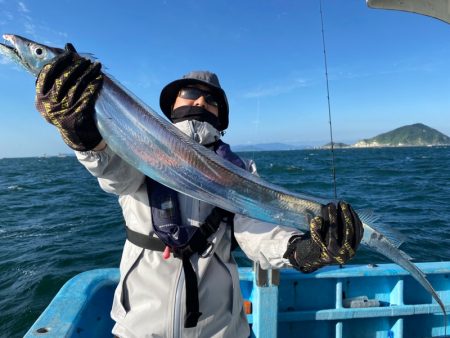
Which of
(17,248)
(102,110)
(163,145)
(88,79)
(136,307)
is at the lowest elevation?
(17,248)

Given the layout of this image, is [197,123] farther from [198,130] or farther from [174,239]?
[174,239]

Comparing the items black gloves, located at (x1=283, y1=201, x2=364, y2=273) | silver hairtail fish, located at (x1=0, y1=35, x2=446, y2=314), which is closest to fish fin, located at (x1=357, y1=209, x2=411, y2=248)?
silver hairtail fish, located at (x1=0, y1=35, x2=446, y2=314)

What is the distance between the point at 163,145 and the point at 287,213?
38.8 inches

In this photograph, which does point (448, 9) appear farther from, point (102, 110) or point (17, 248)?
point (17, 248)

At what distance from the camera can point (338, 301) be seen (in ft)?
14.0

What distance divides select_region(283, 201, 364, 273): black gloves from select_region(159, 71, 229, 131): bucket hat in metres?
1.39

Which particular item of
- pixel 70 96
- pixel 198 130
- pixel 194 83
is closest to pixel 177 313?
pixel 198 130

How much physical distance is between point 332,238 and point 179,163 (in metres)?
1.13

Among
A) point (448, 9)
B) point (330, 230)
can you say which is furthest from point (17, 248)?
point (448, 9)

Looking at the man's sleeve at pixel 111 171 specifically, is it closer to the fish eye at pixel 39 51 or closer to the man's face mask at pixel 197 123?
the man's face mask at pixel 197 123

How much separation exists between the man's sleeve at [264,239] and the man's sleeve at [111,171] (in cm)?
85

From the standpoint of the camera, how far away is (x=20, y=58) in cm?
200

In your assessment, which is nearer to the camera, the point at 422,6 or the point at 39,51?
the point at 39,51

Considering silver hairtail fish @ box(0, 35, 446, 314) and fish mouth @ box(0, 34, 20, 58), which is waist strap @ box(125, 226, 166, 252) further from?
fish mouth @ box(0, 34, 20, 58)
